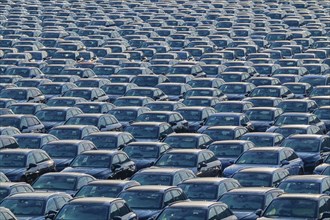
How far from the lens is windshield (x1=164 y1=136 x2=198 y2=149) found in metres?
32.4

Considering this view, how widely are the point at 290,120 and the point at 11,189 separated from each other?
12.7 metres

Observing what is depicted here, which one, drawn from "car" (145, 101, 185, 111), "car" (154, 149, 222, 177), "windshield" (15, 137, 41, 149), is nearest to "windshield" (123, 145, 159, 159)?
"car" (154, 149, 222, 177)

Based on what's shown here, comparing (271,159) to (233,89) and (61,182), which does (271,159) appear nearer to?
(61,182)

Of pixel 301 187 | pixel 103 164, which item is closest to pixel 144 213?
pixel 301 187

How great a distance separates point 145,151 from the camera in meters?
31.3

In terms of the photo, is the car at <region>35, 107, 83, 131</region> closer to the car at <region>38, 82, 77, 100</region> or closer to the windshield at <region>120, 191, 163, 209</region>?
the car at <region>38, 82, 77, 100</region>

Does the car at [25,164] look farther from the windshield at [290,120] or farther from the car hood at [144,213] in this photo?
the windshield at [290,120]

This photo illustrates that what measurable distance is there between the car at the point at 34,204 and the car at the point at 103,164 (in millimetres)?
4722

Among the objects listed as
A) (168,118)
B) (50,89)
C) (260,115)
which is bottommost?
(50,89)

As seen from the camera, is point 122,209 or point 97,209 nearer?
point 97,209

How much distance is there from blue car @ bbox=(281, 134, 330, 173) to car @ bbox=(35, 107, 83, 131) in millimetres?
8024

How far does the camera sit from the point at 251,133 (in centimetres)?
3319

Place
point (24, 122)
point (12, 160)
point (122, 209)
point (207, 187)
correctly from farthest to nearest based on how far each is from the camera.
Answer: point (24, 122), point (12, 160), point (207, 187), point (122, 209)

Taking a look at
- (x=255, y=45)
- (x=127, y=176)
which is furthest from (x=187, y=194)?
(x=255, y=45)
